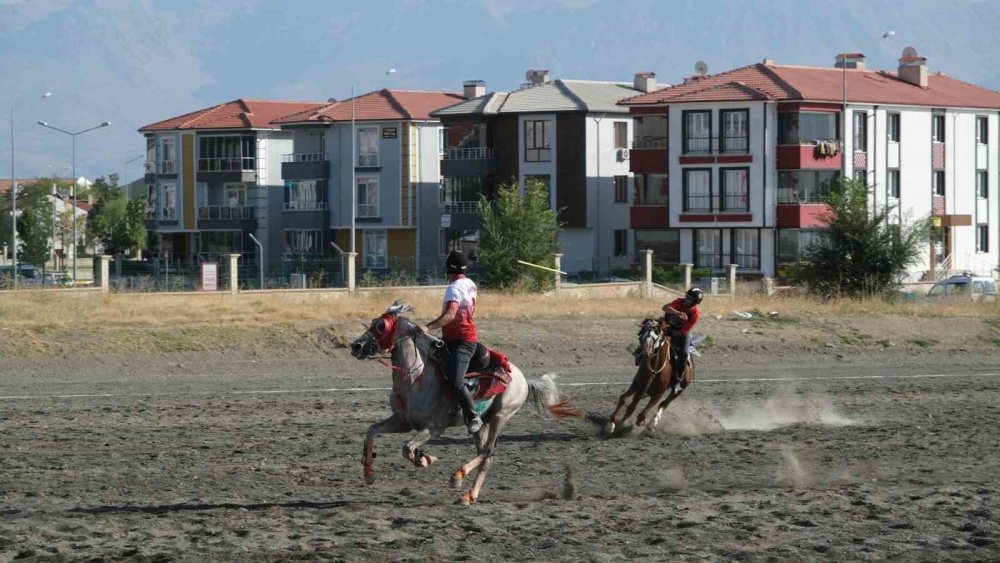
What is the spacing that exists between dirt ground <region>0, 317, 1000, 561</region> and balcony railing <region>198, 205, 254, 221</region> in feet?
189

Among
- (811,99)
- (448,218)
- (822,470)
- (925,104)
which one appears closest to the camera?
(822,470)

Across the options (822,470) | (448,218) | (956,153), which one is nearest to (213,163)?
(448,218)

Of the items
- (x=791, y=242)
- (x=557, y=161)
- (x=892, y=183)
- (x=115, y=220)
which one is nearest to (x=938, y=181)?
(x=892, y=183)

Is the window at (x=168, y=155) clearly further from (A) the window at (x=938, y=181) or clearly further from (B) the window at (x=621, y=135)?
(A) the window at (x=938, y=181)

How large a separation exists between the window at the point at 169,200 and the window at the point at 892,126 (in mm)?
42564

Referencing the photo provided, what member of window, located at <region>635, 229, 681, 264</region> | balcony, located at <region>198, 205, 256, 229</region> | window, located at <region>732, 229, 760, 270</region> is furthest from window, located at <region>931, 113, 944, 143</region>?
balcony, located at <region>198, 205, 256, 229</region>

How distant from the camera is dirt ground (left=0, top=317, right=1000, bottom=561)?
10742mm

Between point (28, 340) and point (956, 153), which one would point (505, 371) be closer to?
point (28, 340)

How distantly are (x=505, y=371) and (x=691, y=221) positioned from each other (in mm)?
54627

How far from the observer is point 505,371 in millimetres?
12953

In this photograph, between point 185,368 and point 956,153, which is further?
point 956,153

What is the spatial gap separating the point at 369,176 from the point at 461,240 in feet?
24.0

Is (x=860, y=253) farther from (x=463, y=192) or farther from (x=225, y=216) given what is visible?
(x=225, y=216)

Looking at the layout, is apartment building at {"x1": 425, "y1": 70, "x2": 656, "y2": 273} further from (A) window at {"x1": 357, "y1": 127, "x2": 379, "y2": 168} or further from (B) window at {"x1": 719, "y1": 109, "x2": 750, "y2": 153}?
(B) window at {"x1": 719, "y1": 109, "x2": 750, "y2": 153}
